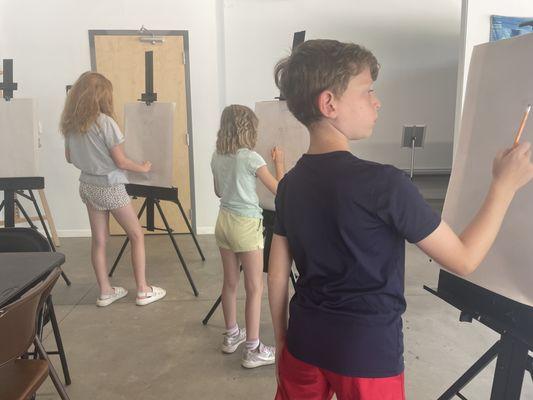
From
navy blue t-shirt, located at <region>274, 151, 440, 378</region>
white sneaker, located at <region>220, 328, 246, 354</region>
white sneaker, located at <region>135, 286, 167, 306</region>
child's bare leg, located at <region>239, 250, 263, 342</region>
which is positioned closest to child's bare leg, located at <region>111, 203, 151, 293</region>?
white sneaker, located at <region>135, 286, 167, 306</region>

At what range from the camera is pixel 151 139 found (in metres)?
3.03

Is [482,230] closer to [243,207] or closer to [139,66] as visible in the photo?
[243,207]

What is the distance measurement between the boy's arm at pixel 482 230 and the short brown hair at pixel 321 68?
0.35 meters

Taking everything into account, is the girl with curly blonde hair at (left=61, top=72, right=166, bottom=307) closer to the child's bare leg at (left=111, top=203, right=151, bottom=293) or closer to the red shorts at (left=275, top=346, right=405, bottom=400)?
the child's bare leg at (left=111, top=203, right=151, bottom=293)

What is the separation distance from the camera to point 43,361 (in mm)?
1540

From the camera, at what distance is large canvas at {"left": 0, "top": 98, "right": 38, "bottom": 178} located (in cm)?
321

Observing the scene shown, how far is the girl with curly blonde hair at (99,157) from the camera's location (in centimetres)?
262

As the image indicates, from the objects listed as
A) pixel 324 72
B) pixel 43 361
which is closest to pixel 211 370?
pixel 43 361

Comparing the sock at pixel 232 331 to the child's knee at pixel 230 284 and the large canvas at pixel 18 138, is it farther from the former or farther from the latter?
the large canvas at pixel 18 138

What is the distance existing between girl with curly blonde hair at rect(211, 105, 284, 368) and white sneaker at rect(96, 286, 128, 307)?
1.22 meters

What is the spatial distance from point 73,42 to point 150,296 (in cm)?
287

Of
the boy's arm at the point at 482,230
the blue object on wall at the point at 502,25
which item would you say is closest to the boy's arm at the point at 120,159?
the boy's arm at the point at 482,230

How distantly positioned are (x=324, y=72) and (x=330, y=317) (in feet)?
1.75

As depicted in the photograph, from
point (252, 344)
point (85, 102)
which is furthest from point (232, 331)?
point (85, 102)
